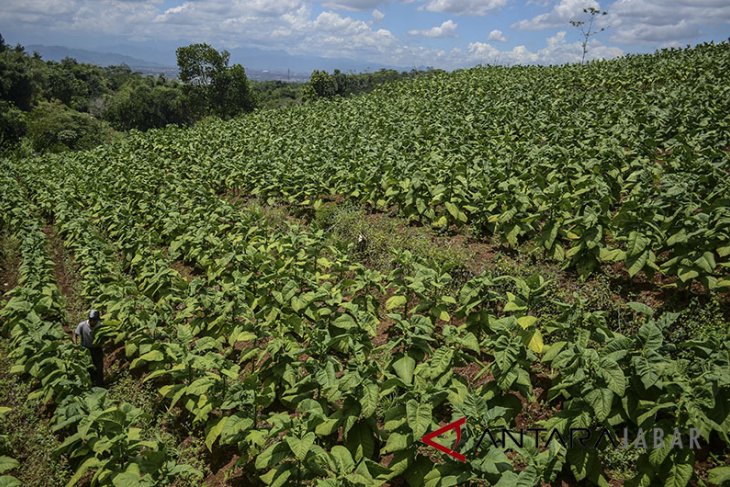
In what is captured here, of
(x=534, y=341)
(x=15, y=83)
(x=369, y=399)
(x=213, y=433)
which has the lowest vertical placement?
(x=213, y=433)

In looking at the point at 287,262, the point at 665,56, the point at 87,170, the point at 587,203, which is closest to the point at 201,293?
the point at 287,262

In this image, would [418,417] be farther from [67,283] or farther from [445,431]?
[67,283]

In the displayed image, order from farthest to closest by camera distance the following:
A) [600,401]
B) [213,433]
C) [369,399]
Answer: [213,433]
[369,399]
[600,401]

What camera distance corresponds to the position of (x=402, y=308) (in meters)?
7.49

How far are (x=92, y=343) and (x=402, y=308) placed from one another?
5.19 meters

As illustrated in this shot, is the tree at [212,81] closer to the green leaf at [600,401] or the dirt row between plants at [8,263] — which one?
the dirt row between plants at [8,263]

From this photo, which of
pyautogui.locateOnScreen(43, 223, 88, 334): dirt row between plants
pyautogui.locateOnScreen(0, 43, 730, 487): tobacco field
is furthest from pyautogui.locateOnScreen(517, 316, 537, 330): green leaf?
pyautogui.locateOnScreen(43, 223, 88, 334): dirt row between plants

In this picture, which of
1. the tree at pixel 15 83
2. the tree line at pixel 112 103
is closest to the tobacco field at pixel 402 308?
the tree line at pixel 112 103

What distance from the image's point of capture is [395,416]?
14.4 feet

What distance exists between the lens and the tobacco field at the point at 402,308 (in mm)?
4141

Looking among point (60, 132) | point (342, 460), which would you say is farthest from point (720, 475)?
point (60, 132)

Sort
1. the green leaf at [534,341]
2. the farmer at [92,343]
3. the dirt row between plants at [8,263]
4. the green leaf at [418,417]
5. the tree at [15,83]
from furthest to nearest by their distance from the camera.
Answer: the tree at [15,83] < the dirt row between plants at [8,263] < the farmer at [92,343] < the green leaf at [534,341] < the green leaf at [418,417]

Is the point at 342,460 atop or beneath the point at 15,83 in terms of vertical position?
beneath

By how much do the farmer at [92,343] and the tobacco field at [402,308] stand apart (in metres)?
0.22
